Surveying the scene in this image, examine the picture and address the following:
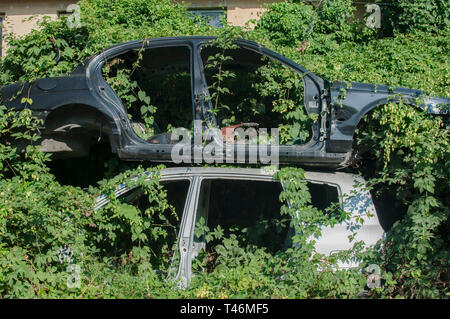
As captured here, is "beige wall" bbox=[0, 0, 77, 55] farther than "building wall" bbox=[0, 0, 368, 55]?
Yes

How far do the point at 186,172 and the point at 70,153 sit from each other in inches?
68.1

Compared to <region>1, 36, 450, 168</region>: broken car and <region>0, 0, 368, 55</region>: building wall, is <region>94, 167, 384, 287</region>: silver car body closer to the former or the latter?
<region>1, 36, 450, 168</region>: broken car

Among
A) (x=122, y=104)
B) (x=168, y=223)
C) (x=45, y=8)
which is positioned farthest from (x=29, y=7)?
(x=168, y=223)

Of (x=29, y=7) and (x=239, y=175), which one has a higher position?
(x=29, y=7)

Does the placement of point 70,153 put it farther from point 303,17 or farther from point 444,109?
point 303,17

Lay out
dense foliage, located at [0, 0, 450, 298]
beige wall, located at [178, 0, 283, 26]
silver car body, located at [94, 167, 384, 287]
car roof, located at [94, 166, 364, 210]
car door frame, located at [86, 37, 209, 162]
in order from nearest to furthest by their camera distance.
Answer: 1. dense foliage, located at [0, 0, 450, 298]
2. silver car body, located at [94, 167, 384, 287]
3. car roof, located at [94, 166, 364, 210]
4. car door frame, located at [86, 37, 209, 162]
5. beige wall, located at [178, 0, 283, 26]

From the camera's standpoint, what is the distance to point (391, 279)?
4.70 meters

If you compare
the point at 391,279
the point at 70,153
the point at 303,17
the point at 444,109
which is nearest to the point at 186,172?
the point at 70,153

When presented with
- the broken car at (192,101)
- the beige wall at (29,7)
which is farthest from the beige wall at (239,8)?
the broken car at (192,101)

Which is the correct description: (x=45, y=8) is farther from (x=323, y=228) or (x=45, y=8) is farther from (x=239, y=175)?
(x=323, y=228)

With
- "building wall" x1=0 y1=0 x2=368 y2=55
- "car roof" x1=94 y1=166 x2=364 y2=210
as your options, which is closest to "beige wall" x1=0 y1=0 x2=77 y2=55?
"building wall" x1=0 y1=0 x2=368 y2=55

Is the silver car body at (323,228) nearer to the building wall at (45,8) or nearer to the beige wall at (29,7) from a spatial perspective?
the building wall at (45,8)

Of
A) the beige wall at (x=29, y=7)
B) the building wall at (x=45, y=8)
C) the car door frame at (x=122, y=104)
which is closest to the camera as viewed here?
the car door frame at (x=122, y=104)

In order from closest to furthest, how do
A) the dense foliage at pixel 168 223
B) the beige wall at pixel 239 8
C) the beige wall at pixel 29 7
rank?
the dense foliage at pixel 168 223 < the beige wall at pixel 239 8 < the beige wall at pixel 29 7
